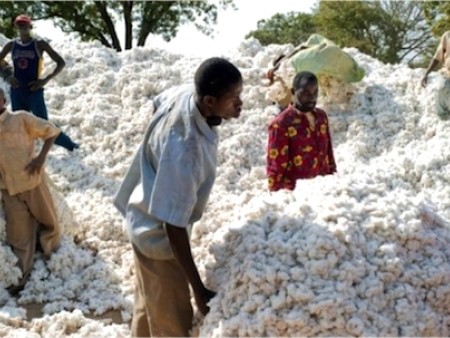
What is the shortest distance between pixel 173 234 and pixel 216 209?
8.38 ft

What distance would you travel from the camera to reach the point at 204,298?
2.41 m

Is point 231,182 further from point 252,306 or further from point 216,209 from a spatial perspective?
point 252,306

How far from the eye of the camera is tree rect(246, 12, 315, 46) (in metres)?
19.7

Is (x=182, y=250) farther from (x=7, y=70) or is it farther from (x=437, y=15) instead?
(x=437, y=15)

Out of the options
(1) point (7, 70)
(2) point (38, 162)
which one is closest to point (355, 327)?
(2) point (38, 162)

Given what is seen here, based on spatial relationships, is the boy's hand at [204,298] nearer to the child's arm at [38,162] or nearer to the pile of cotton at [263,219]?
the pile of cotton at [263,219]

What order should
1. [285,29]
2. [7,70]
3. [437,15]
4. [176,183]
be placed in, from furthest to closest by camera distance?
[285,29]
[437,15]
[7,70]
[176,183]

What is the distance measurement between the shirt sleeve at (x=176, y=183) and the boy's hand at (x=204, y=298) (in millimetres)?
280

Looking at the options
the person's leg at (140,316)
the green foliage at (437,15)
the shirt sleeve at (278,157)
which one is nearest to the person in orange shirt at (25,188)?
the shirt sleeve at (278,157)

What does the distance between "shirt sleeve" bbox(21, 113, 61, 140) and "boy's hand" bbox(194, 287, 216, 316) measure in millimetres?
2303

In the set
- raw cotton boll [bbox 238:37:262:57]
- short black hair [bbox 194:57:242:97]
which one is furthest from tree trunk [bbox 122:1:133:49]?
short black hair [bbox 194:57:242:97]

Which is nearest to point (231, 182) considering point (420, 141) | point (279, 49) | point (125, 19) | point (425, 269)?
point (420, 141)

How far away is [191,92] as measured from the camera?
2.41 meters

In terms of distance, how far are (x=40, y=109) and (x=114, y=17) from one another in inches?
456
